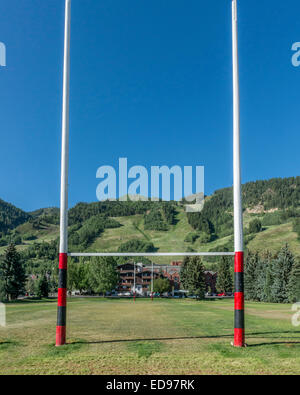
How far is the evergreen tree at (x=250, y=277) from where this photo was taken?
44.4 m

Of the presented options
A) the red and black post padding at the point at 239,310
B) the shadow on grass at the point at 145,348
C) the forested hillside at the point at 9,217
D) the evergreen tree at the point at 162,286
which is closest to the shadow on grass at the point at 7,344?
the shadow on grass at the point at 145,348

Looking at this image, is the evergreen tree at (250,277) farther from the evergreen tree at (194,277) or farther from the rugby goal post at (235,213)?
the rugby goal post at (235,213)

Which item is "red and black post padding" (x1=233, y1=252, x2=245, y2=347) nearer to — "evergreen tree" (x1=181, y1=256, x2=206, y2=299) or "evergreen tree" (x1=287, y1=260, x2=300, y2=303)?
"evergreen tree" (x1=287, y1=260, x2=300, y2=303)

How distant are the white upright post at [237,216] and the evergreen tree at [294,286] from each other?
110 ft

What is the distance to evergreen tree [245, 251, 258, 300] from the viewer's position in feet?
146

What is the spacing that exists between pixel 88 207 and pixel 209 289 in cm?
4807

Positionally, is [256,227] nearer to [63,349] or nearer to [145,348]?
[145,348]

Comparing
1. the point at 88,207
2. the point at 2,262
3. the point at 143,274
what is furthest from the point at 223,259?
the point at 88,207

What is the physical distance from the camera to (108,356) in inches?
204

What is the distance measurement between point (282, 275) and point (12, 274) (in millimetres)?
30336

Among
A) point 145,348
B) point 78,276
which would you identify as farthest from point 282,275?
point 145,348

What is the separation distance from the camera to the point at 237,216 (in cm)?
603

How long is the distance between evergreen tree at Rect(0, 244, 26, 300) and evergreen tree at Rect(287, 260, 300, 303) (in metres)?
29.3

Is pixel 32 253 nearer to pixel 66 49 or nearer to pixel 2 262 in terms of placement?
pixel 2 262
